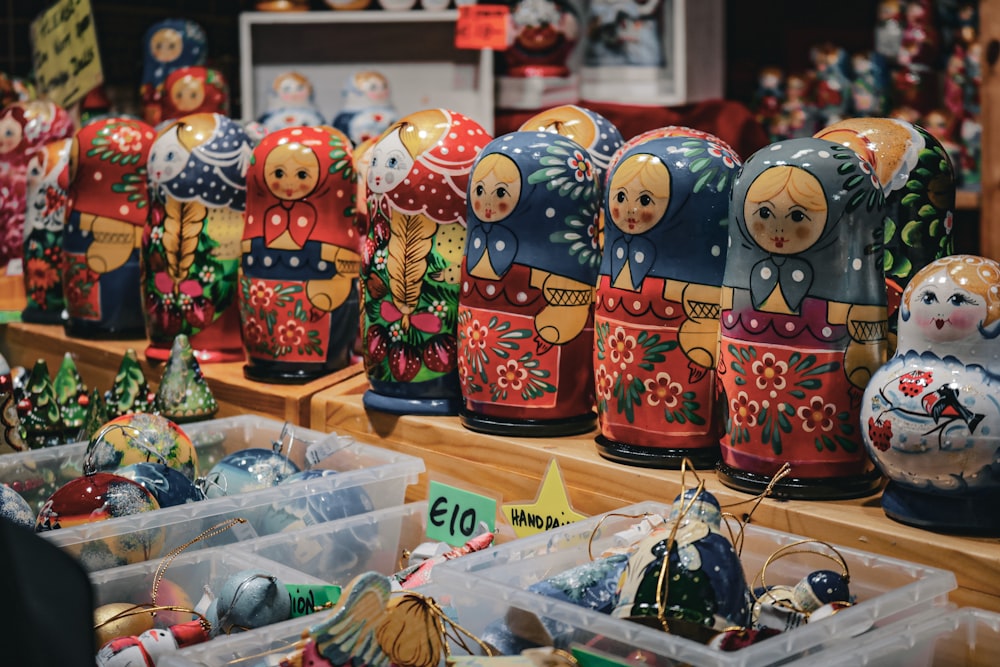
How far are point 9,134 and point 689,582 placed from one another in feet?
7.23

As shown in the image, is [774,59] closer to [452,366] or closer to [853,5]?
[853,5]

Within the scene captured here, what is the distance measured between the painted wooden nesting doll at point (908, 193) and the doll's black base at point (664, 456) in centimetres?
23

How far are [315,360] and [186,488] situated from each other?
46 cm

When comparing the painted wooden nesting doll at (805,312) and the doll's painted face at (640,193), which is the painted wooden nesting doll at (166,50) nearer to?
the doll's painted face at (640,193)

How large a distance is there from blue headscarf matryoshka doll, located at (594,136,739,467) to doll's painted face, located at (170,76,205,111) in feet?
6.44

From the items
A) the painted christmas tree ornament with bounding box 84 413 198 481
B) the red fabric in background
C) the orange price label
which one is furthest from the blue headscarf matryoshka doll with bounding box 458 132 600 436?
the orange price label

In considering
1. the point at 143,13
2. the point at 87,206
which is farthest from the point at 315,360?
the point at 143,13

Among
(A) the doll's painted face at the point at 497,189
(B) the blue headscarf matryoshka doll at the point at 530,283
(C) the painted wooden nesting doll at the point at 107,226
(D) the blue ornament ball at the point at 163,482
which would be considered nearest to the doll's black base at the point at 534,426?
(B) the blue headscarf matryoshka doll at the point at 530,283

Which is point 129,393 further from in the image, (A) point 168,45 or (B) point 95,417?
(A) point 168,45

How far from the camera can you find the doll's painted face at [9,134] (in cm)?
261

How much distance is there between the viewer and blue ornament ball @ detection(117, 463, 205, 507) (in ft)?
4.32

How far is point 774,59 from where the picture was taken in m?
3.67

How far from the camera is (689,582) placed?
2.92ft

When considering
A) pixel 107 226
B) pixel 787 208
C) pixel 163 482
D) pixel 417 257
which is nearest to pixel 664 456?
pixel 787 208
